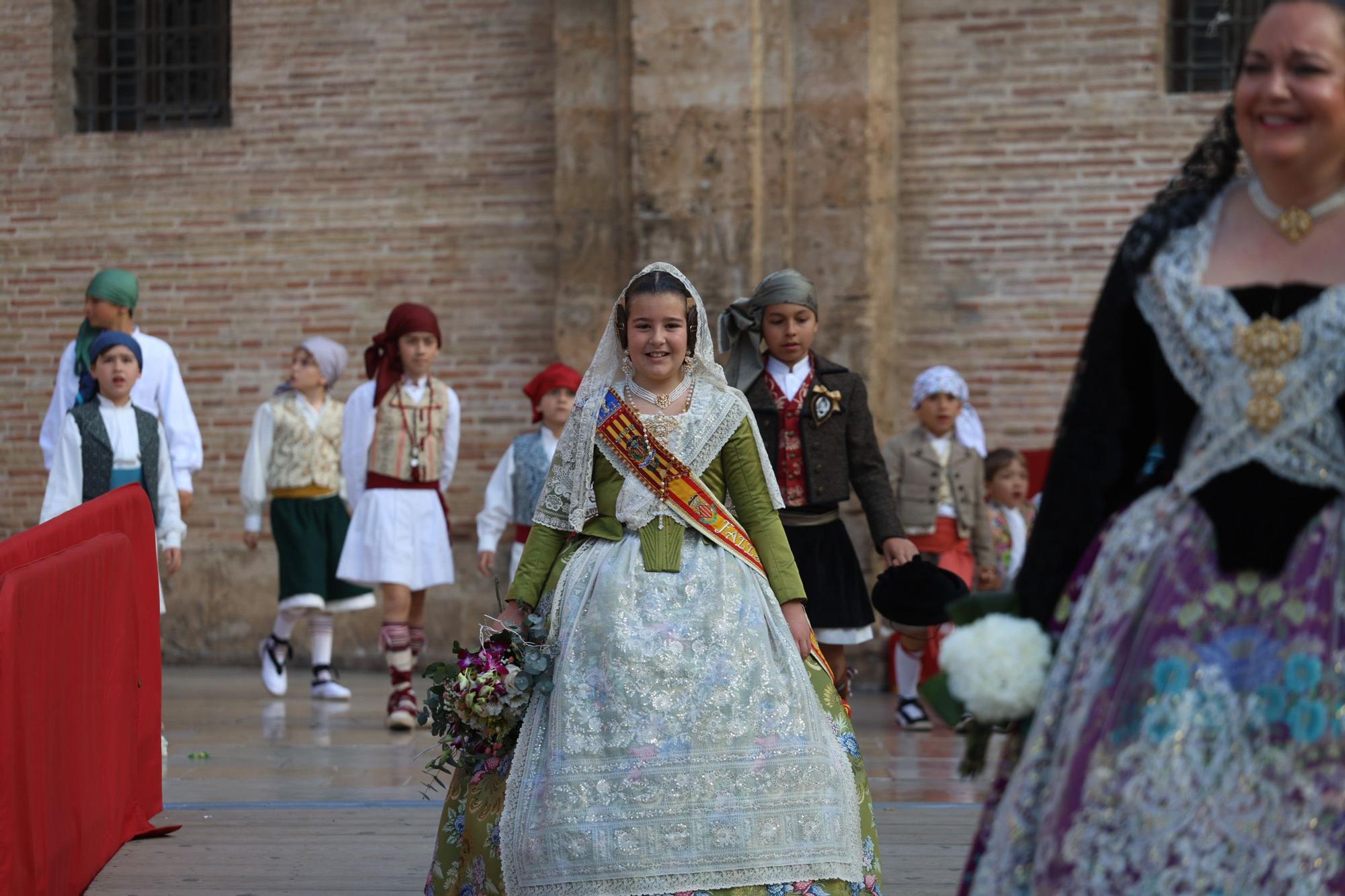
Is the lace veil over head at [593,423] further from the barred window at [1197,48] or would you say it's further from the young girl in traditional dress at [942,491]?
the barred window at [1197,48]

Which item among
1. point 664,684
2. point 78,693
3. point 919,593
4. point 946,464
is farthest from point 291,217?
point 919,593

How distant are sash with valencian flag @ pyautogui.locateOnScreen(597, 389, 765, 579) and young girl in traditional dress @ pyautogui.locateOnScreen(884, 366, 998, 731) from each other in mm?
4362

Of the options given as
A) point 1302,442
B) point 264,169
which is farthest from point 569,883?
point 264,169

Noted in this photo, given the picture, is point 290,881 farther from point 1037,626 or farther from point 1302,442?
point 1302,442

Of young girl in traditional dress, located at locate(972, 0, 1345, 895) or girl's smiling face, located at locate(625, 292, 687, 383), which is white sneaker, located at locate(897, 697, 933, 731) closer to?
girl's smiling face, located at locate(625, 292, 687, 383)

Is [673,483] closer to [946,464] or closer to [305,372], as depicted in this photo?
[946,464]

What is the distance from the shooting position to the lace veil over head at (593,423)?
4.63 meters

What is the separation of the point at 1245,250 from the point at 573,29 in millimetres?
7994

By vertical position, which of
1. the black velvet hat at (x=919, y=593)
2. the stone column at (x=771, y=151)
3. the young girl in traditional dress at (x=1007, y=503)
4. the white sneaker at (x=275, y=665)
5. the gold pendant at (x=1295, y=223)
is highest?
the stone column at (x=771, y=151)

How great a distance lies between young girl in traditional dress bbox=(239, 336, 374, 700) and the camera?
9312 mm

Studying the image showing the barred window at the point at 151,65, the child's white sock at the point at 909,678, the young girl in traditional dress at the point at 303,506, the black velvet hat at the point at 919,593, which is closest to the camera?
the black velvet hat at the point at 919,593

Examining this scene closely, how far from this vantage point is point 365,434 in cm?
877

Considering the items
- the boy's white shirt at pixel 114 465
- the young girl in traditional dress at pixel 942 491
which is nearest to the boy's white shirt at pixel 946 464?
the young girl in traditional dress at pixel 942 491

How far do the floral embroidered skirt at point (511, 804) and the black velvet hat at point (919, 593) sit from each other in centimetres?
137
